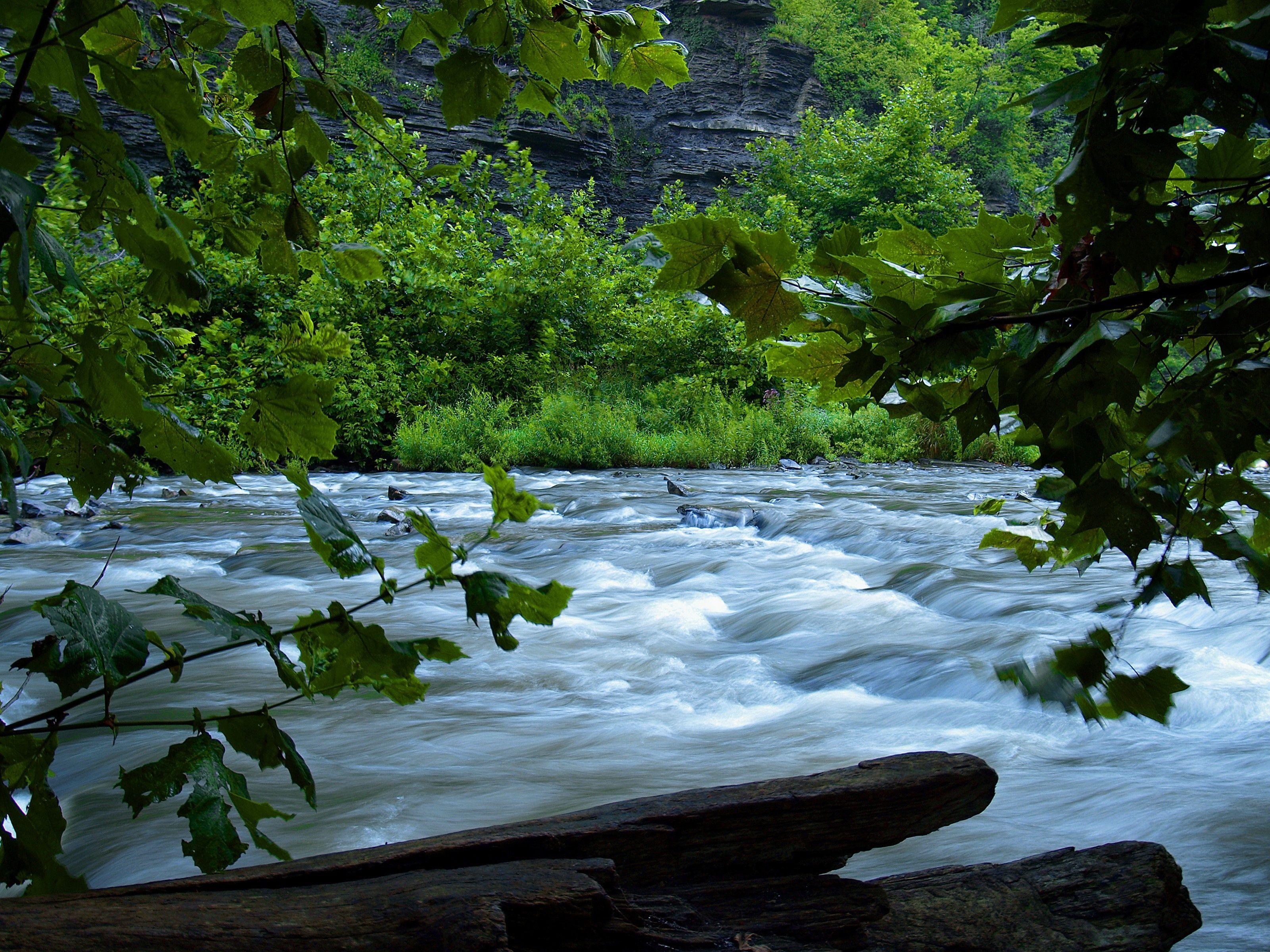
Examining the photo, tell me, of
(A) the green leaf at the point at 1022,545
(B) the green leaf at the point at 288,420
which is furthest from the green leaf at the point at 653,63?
(A) the green leaf at the point at 1022,545

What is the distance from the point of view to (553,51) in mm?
1119

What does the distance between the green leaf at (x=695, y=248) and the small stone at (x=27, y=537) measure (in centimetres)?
637

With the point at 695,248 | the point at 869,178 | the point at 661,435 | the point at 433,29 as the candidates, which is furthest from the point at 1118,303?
the point at 869,178

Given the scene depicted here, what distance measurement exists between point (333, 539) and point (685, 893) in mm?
675

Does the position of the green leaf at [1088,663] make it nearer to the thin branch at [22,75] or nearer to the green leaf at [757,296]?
the green leaf at [757,296]

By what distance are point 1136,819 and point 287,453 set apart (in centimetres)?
219

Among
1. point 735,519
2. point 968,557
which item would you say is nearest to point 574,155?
point 735,519

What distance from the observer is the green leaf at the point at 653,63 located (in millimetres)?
1153

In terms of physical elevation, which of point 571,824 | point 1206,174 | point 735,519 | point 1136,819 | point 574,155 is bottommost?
point 735,519

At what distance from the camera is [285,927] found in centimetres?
83

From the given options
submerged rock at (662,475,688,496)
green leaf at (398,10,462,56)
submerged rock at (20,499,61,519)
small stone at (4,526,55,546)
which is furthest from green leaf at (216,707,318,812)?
submerged rock at (662,475,688,496)

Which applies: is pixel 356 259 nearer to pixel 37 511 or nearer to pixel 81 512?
pixel 81 512

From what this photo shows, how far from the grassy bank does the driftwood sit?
9.55 metres

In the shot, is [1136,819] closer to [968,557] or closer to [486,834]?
[486,834]
